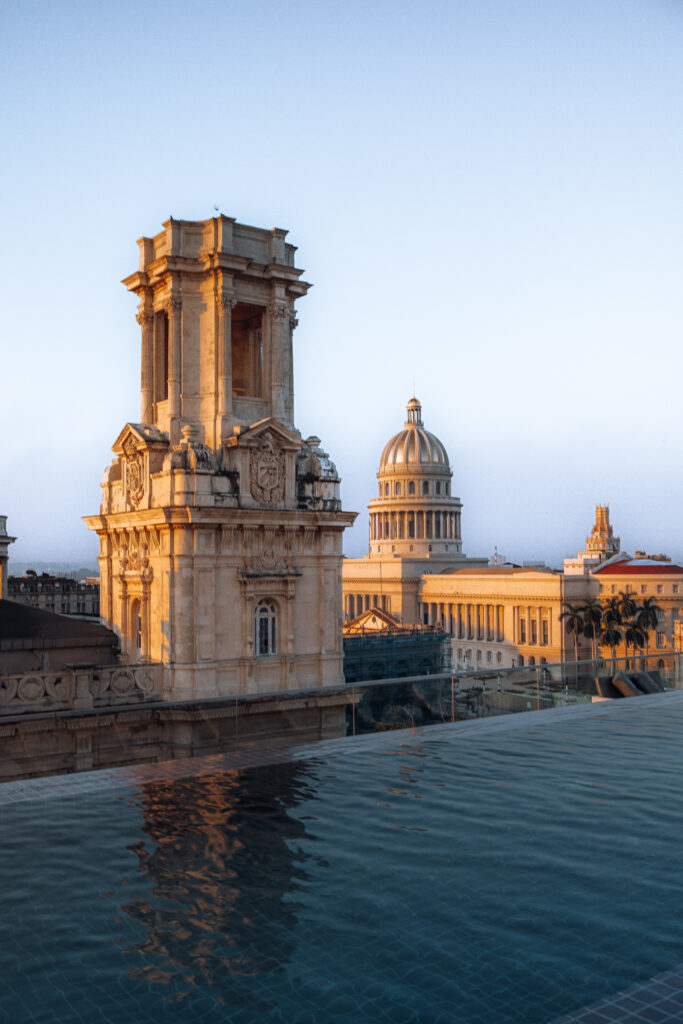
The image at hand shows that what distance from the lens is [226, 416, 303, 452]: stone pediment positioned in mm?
30844

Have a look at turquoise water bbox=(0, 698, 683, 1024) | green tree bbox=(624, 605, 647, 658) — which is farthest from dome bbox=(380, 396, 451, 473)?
turquoise water bbox=(0, 698, 683, 1024)

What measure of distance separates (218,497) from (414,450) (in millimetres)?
110611

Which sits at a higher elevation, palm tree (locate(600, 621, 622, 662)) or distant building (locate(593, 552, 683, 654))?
distant building (locate(593, 552, 683, 654))

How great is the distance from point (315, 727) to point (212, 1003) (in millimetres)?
9319

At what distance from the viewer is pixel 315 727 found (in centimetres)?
1522

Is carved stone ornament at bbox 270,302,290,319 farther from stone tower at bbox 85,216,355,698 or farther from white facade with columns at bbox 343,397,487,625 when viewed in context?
white facade with columns at bbox 343,397,487,625

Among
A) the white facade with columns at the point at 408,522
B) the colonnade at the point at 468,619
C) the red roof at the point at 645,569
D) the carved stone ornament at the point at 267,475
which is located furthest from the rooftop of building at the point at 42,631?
the white facade with columns at the point at 408,522

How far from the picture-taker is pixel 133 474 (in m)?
33.3

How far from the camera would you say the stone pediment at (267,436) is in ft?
101

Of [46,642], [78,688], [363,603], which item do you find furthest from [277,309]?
[363,603]

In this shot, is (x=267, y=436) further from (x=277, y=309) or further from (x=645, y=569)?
(x=645, y=569)

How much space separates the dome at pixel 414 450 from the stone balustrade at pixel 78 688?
11056 cm

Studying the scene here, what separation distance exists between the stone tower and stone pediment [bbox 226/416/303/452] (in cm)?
5

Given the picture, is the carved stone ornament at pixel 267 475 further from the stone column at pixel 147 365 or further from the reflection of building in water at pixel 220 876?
the reflection of building in water at pixel 220 876
